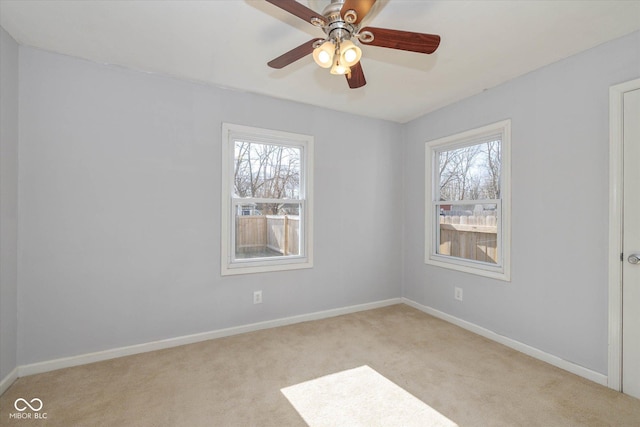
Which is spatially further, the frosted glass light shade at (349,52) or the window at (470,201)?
the window at (470,201)

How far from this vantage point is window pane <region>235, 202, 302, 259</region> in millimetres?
3131

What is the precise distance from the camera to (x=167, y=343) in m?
2.70

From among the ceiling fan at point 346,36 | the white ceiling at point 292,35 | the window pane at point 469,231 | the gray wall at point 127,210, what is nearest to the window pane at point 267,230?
the gray wall at point 127,210

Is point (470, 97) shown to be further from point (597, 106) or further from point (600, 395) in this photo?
point (600, 395)

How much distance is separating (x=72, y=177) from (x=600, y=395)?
13.7 ft

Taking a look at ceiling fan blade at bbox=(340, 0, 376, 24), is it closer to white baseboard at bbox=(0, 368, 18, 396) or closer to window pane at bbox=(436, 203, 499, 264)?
window pane at bbox=(436, 203, 499, 264)

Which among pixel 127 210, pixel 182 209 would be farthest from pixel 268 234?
pixel 127 210

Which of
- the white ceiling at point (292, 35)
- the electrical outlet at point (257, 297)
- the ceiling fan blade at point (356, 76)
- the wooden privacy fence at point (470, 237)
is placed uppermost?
the white ceiling at point (292, 35)

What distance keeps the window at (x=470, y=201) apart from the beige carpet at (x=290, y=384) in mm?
829

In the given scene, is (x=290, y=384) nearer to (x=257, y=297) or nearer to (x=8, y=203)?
(x=257, y=297)

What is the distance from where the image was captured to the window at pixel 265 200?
3008 millimetres

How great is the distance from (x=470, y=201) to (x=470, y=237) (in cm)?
40

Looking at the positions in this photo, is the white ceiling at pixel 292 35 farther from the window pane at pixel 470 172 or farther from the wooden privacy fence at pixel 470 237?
the wooden privacy fence at pixel 470 237

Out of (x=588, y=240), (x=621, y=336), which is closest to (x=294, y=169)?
(x=588, y=240)
